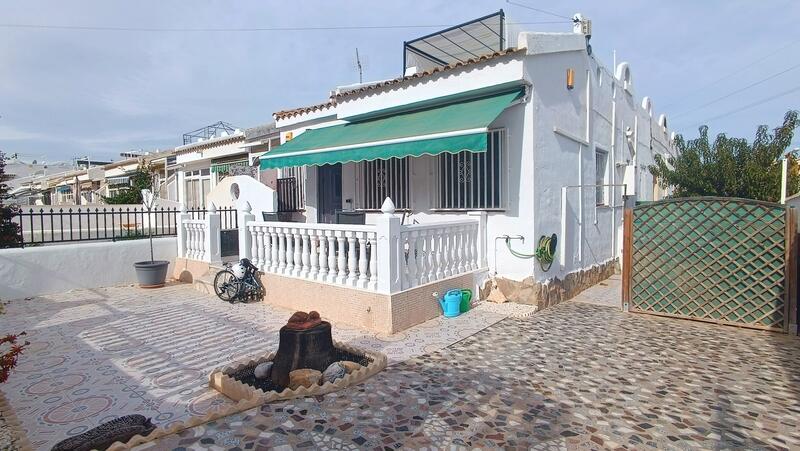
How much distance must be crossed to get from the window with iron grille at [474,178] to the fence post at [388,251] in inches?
123

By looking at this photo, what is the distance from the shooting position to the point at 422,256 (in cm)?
832

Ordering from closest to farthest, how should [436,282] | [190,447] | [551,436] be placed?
[190,447] → [551,436] → [436,282]

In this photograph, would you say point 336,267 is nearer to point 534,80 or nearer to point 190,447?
point 190,447

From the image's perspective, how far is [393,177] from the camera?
11.6 metres

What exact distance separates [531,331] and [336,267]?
4123 millimetres

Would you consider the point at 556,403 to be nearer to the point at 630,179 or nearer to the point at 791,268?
the point at 791,268

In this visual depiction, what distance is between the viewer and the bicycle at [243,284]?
10.1m

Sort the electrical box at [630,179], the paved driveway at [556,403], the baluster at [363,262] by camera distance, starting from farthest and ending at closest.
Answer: the electrical box at [630,179]
the baluster at [363,262]
the paved driveway at [556,403]

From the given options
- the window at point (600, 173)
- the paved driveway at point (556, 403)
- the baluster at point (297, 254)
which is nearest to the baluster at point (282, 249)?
the baluster at point (297, 254)

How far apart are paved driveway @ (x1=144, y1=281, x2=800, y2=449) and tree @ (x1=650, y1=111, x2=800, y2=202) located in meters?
11.2

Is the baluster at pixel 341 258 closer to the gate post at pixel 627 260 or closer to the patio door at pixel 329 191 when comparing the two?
the patio door at pixel 329 191

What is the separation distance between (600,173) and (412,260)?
9.08m

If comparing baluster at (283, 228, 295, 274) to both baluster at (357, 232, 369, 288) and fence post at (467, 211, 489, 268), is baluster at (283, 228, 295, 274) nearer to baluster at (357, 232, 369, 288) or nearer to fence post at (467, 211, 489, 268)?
baluster at (357, 232, 369, 288)

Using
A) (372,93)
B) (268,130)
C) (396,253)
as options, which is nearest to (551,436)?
(396,253)
